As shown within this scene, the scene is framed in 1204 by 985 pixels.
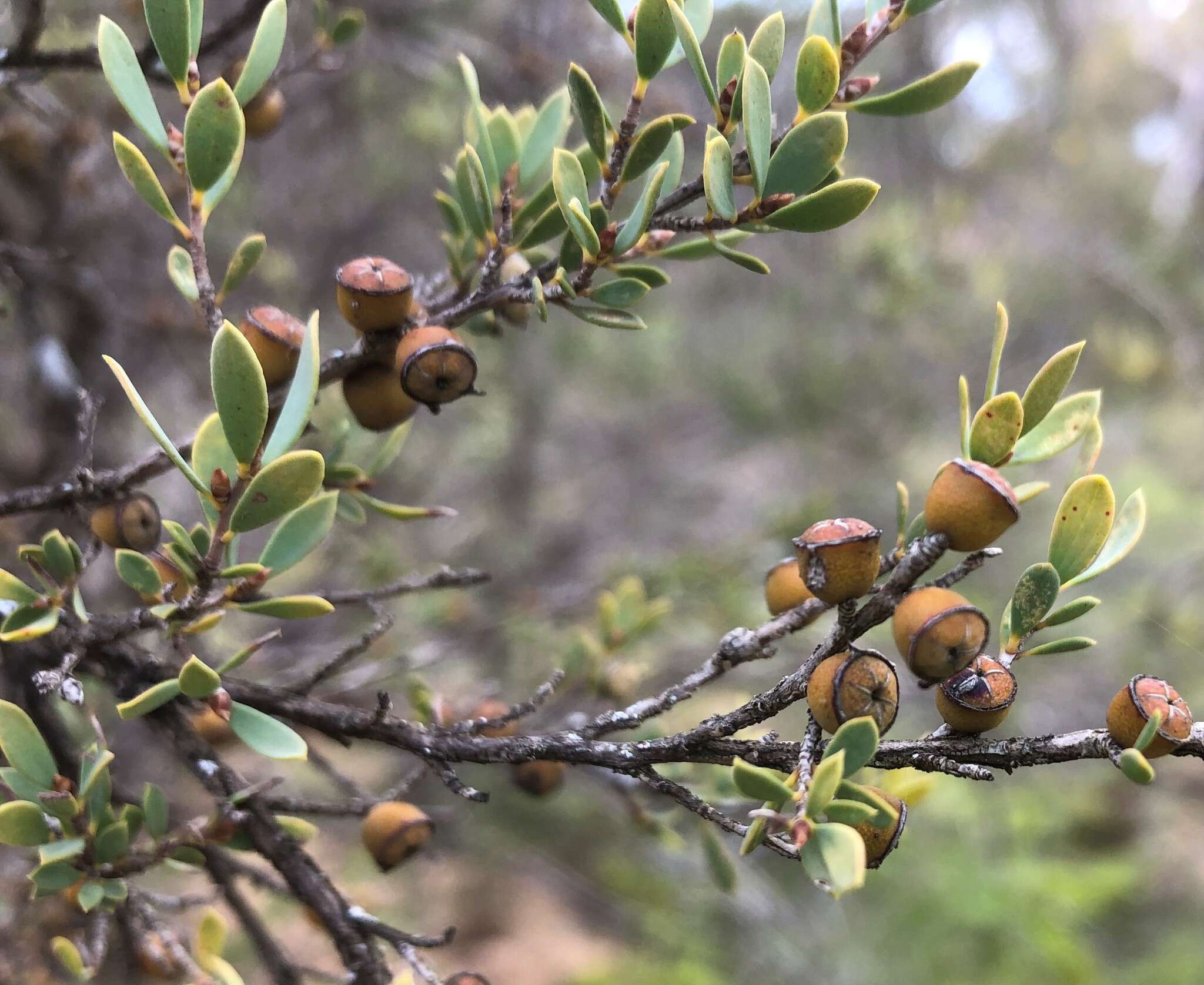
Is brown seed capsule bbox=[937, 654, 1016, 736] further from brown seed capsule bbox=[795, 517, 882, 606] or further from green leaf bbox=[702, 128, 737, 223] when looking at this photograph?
green leaf bbox=[702, 128, 737, 223]

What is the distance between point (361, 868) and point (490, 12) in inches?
140

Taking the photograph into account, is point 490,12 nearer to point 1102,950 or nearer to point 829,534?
point 829,534

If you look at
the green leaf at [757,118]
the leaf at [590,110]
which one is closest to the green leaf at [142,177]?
the leaf at [590,110]

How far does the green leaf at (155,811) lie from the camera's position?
0.82 m

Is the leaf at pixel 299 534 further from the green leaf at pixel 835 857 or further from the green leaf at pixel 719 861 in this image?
the green leaf at pixel 719 861

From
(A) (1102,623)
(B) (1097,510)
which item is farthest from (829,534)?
(A) (1102,623)

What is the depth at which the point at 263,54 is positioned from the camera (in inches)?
30.5

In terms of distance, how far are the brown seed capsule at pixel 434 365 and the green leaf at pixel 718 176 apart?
246 mm

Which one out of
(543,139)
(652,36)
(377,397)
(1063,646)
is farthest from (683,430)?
(1063,646)

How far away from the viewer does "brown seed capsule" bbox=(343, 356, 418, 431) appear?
86 cm

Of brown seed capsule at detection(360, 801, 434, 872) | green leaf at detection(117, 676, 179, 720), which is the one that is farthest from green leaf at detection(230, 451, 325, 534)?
brown seed capsule at detection(360, 801, 434, 872)

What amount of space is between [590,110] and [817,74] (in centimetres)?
20

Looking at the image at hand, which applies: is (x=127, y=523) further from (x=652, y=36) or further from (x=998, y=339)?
(x=998, y=339)

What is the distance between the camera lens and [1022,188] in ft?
16.2
